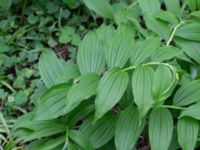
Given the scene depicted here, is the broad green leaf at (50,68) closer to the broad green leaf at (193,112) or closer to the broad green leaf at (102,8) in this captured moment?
the broad green leaf at (102,8)

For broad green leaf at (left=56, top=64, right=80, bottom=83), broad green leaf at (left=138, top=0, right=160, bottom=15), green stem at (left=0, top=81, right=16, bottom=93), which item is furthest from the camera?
green stem at (left=0, top=81, right=16, bottom=93)

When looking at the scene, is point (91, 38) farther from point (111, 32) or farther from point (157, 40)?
point (157, 40)

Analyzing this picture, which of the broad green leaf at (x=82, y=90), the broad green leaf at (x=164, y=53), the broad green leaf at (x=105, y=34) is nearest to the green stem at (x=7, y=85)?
the broad green leaf at (x=105, y=34)

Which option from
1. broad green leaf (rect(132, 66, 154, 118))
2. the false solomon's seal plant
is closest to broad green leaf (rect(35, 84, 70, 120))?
the false solomon's seal plant

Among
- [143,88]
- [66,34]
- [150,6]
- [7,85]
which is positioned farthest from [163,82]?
[66,34]

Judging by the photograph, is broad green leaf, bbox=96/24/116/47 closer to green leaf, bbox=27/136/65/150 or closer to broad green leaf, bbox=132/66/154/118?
broad green leaf, bbox=132/66/154/118

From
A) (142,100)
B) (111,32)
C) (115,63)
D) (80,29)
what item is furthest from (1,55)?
(142,100)
